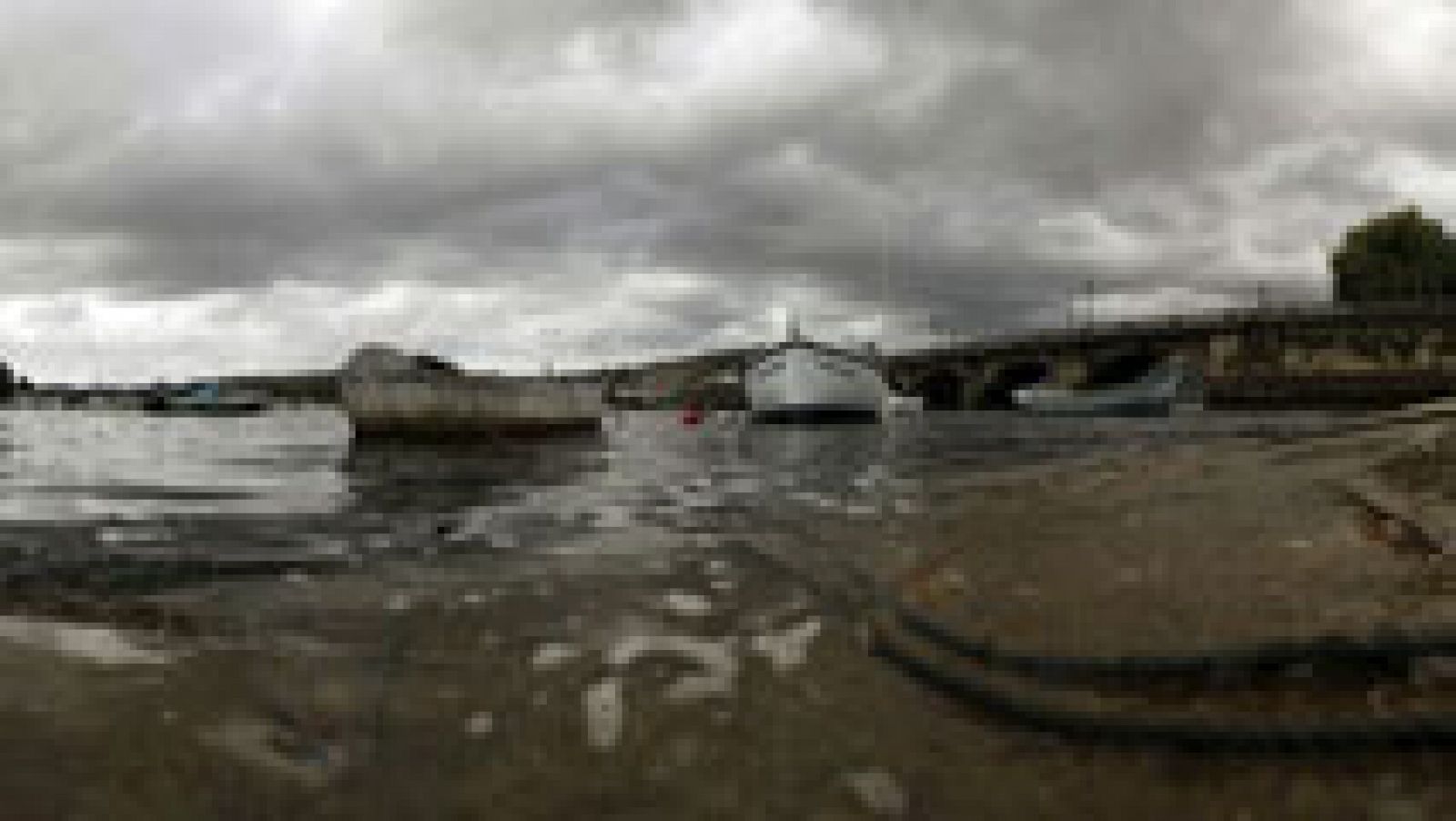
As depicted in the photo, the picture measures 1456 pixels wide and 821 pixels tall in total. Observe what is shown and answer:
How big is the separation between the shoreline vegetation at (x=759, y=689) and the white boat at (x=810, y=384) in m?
51.9

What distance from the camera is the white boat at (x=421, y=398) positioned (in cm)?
3744

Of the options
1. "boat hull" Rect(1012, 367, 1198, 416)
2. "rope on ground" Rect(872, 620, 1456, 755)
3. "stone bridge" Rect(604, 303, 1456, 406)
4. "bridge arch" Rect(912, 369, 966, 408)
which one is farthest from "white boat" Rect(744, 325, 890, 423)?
"rope on ground" Rect(872, 620, 1456, 755)

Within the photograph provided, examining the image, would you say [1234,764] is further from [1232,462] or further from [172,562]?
[172,562]

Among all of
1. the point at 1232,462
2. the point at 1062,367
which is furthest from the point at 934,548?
the point at 1062,367

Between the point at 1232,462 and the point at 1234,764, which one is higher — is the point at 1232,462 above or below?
above

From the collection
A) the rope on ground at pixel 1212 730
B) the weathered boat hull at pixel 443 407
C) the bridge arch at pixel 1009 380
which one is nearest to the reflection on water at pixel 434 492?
the weathered boat hull at pixel 443 407

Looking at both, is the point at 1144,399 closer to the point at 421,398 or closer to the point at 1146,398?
the point at 1146,398

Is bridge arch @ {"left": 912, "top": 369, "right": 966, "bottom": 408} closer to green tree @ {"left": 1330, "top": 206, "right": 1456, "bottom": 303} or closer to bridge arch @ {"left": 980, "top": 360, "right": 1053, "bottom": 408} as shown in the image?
bridge arch @ {"left": 980, "top": 360, "right": 1053, "bottom": 408}

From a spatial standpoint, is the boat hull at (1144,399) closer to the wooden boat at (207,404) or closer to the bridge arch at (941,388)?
the bridge arch at (941,388)

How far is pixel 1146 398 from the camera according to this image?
82.1 metres

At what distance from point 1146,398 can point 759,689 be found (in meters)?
83.7

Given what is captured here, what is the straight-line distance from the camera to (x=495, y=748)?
4.76 meters

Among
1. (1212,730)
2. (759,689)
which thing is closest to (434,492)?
(759,689)

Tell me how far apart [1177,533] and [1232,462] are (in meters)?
3.06
